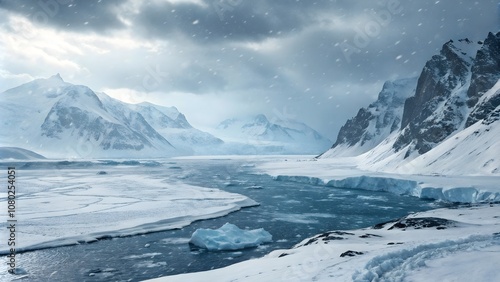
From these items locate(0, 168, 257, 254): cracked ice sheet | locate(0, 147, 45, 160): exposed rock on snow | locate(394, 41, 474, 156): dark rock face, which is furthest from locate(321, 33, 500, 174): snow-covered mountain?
locate(0, 147, 45, 160): exposed rock on snow

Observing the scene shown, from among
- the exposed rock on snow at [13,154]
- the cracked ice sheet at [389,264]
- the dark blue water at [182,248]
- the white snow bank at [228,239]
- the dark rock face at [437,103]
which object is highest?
the dark rock face at [437,103]

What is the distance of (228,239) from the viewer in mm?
22672

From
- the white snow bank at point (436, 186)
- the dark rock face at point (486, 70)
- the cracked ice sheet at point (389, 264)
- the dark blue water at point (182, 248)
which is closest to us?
the cracked ice sheet at point (389, 264)

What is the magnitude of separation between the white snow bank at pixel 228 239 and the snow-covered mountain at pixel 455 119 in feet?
145

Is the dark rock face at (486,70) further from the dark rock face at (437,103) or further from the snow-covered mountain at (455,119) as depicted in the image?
the dark rock face at (437,103)

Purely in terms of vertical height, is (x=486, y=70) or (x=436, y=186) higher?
(x=486, y=70)

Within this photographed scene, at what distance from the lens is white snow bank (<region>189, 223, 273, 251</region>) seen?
72.5 feet

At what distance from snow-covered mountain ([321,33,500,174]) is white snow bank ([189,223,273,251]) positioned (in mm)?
44128

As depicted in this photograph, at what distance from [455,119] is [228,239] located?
94.2 m

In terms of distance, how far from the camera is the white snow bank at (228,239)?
22094mm

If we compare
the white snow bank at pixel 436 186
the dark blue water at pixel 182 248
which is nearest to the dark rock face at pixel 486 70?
the white snow bank at pixel 436 186

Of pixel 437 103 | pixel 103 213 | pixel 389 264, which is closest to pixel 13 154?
pixel 103 213

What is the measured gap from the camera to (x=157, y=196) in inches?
1724

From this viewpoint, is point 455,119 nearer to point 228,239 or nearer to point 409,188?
point 409,188
